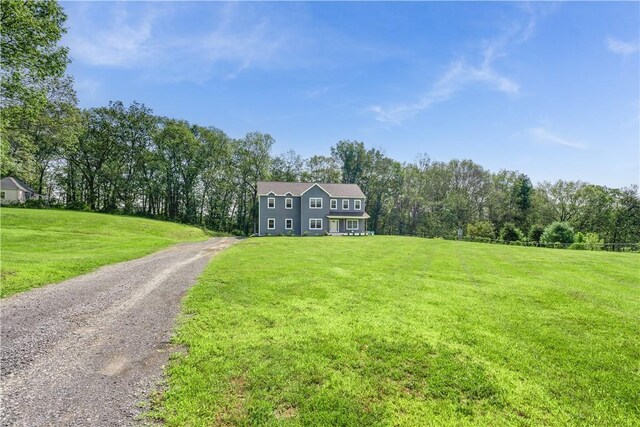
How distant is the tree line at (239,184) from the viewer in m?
49.9

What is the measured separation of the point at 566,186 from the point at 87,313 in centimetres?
6928

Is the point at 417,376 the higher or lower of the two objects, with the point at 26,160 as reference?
lower

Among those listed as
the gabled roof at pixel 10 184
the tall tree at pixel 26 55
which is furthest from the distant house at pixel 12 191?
the tall tree at pixel 26 55

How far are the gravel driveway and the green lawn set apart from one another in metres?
0.49

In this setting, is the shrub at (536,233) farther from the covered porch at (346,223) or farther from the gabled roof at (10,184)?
the gabled roof at (10,184)

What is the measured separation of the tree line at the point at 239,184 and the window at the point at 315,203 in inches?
572

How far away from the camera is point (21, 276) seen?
10.3 m

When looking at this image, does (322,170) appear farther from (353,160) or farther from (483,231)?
(483,231)

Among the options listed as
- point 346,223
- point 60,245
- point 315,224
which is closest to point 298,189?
point 315,224

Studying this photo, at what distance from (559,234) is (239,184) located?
45643 millimetres

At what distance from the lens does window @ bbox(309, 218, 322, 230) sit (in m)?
42.5

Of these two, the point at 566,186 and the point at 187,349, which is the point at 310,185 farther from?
the point at 566,186

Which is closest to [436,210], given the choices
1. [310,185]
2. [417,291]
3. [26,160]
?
[310,185]

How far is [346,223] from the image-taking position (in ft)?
144
